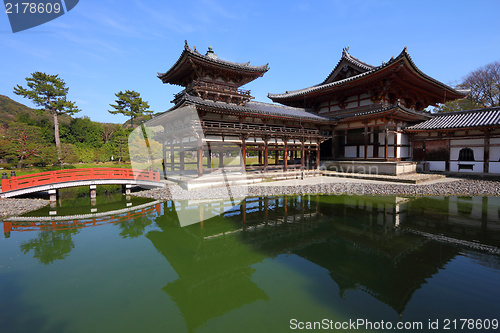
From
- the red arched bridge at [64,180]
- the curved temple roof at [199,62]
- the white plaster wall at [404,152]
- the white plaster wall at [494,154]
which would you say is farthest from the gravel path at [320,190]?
the curved temple roof at [199,62]

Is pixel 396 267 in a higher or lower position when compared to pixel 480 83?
lower

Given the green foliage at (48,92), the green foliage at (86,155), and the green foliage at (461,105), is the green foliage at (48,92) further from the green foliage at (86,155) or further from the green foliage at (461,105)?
the green foliage at (461,105)

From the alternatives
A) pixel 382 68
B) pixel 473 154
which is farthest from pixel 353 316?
pixel 473 154

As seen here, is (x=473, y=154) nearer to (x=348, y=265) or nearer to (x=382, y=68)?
(x=382, y=68)

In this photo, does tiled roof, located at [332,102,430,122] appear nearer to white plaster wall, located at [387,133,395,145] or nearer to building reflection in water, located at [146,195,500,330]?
Answer: white plaster wall, located at [387,133,395,145]

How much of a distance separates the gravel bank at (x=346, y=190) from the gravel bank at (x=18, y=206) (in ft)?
17.7

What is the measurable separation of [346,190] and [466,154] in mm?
12682

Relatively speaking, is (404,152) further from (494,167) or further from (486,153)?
(494,167)

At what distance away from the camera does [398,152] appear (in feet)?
66.8

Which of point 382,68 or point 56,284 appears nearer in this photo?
point 56,284

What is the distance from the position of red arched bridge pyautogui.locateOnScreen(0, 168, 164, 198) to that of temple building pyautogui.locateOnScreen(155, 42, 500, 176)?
14.1 ft

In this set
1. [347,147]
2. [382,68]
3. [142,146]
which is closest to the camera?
[382,68]

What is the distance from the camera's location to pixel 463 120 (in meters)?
19.1

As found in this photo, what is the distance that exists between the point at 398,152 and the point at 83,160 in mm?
43096
